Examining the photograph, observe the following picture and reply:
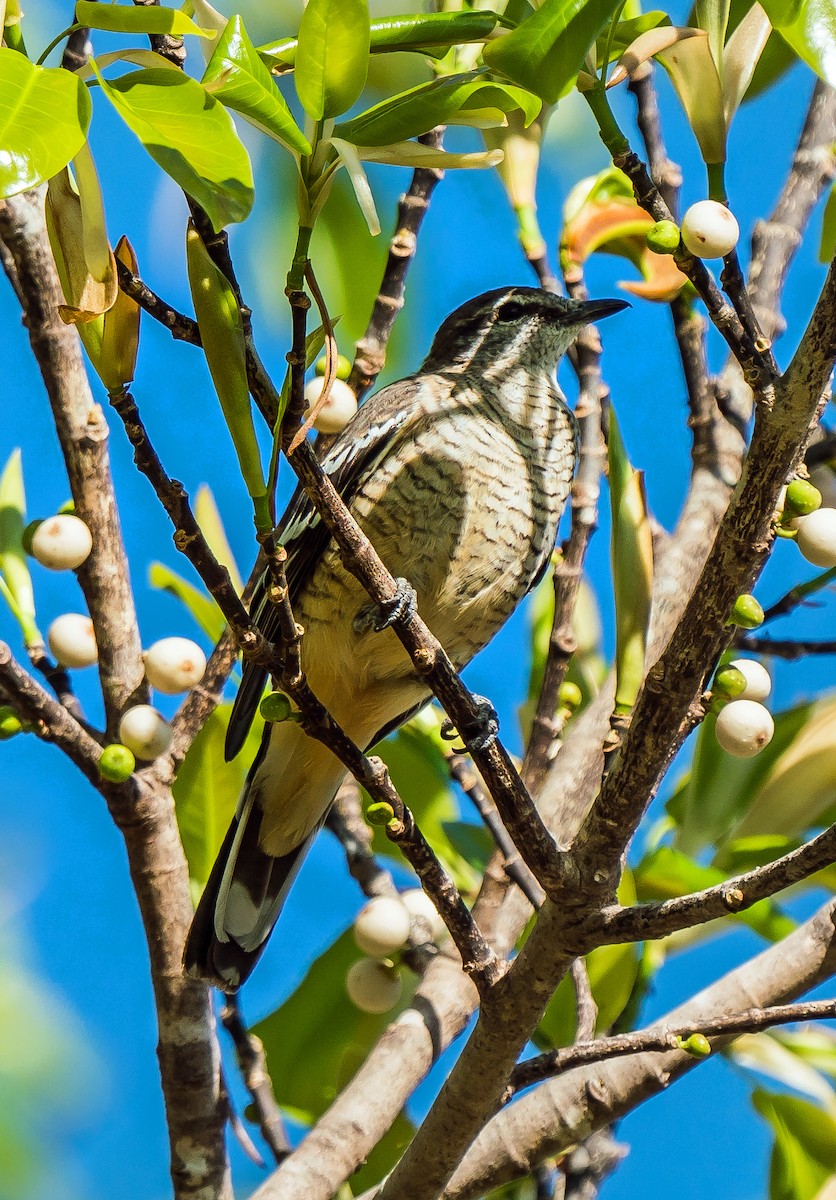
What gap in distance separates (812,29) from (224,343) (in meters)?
0.70

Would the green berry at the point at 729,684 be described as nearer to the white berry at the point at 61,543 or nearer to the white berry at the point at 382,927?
the white berry at the point at 382,927

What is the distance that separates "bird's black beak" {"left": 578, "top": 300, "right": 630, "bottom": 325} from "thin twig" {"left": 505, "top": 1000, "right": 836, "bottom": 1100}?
6.66 feet

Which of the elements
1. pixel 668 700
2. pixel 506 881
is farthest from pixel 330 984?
pixel 668 700

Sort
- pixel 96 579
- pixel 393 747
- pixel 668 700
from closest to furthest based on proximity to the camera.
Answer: pixel 668 700 < pixel 96 579 < pixel 393 747

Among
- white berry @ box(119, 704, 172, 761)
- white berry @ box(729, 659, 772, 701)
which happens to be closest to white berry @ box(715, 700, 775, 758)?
white berry @ box(729, 659, 772, 701)

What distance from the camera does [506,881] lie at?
9.24 ft

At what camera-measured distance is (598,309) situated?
3.47m

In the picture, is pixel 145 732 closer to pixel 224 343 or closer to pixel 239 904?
pixel 239 904

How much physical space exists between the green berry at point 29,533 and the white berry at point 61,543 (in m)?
0.11

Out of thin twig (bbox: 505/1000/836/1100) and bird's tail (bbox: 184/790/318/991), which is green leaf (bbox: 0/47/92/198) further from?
→ bird's tail (bbox: 184/790/318/991)

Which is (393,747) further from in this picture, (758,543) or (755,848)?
(758,543)

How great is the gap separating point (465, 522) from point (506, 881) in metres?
0.82

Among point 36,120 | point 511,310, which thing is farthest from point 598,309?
point 36,120

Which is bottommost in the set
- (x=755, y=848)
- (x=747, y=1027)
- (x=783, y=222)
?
(x=747, y=1027)
